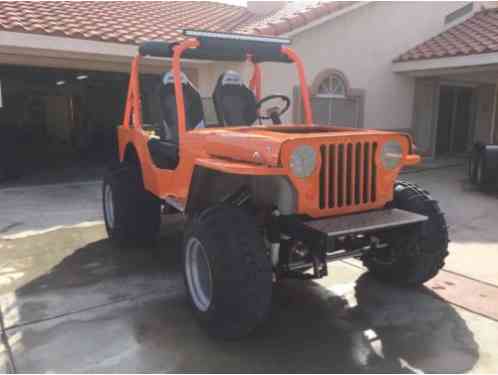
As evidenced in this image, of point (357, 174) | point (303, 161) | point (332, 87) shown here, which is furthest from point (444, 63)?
point (303, 161)

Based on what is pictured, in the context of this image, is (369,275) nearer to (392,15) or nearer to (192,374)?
(192,374)

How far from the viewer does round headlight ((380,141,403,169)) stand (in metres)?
3.03

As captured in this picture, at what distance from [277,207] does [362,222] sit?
0.56 m

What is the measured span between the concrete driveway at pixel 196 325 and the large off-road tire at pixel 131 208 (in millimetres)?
173

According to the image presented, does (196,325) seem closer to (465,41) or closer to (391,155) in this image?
(391,155)

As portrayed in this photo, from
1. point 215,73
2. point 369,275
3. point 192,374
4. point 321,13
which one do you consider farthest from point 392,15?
point 192,374

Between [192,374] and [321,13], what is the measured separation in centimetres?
830

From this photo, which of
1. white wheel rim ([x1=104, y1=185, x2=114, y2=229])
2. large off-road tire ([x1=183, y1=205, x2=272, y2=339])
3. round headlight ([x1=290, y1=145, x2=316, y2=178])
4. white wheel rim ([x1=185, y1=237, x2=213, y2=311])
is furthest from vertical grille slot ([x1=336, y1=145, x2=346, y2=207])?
white wheel rim ([x1=104, y1=185, x2=114, y2=229])

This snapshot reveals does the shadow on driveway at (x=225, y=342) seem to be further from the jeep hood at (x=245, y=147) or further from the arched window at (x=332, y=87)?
the arched window at (x=332, y=87)

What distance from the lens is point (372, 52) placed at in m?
10.6

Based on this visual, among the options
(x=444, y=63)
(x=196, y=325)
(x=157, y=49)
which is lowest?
(x=196, y=325)

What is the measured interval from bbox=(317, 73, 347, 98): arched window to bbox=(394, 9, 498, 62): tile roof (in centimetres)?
185

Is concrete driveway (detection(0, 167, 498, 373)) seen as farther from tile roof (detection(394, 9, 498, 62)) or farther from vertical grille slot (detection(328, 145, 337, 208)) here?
tile roof (detection(394, 9, 498, 62))

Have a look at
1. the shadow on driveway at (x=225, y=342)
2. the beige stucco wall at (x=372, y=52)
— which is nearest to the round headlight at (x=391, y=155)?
the shadow on driveway at (x=225, y=342)
